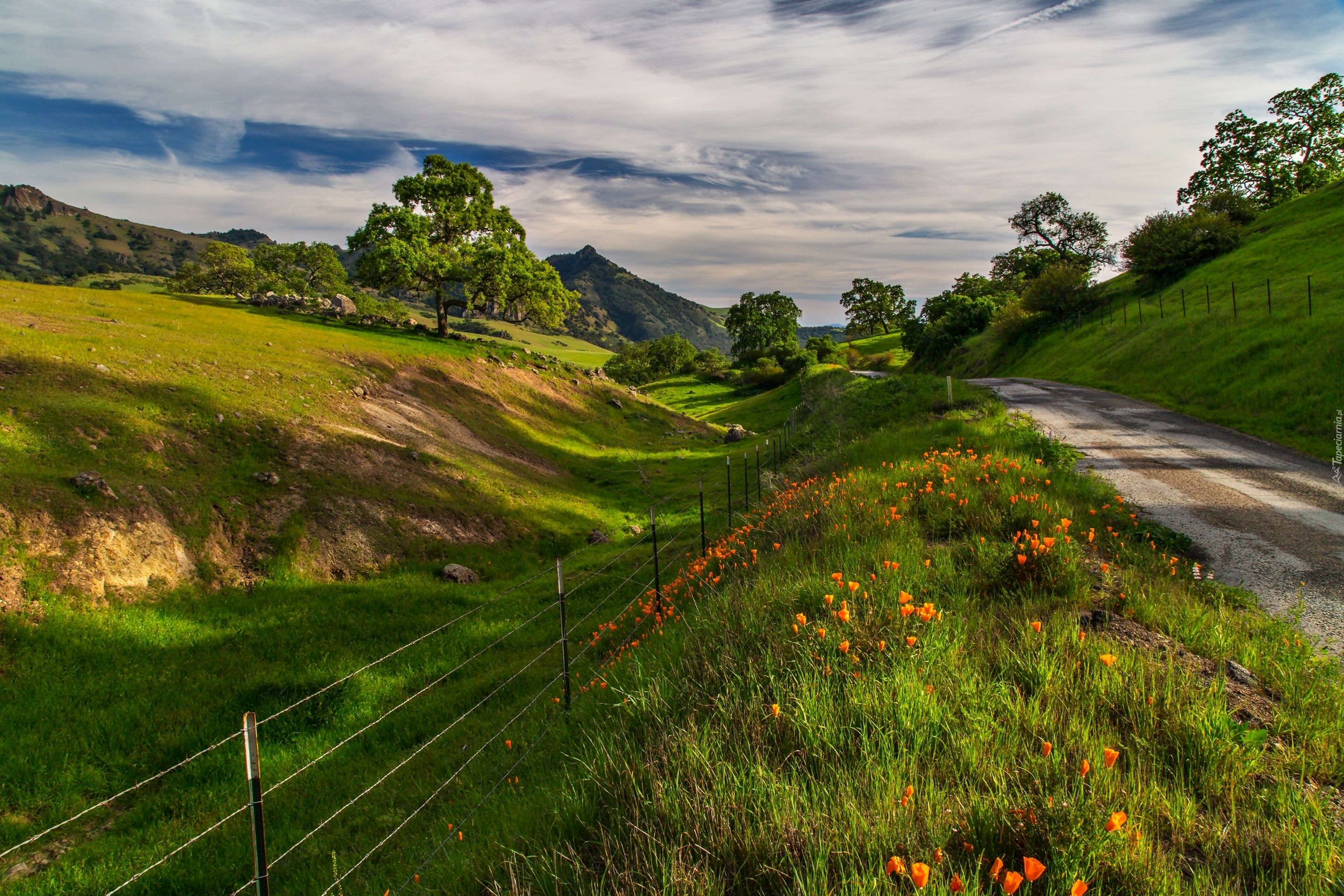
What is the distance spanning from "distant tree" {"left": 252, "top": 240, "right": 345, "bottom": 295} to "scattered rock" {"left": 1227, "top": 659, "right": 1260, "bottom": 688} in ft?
287

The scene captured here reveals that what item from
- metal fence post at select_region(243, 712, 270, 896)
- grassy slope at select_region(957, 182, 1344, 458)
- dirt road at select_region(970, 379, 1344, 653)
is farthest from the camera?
grassy slope at select_region(957, 182, 1344, 458)

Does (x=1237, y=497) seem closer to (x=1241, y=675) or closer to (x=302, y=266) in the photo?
(x=1241, y=675)

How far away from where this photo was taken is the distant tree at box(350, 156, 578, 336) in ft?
108

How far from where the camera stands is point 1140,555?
6.48 meters

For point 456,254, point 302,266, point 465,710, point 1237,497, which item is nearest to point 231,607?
point 465,710

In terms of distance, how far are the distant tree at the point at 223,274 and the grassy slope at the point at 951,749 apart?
81.0 metres

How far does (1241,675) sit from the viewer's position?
4113mm

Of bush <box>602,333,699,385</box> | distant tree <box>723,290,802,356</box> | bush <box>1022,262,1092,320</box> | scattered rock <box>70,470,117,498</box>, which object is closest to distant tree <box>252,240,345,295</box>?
bush <box>602,333,699,385</box>

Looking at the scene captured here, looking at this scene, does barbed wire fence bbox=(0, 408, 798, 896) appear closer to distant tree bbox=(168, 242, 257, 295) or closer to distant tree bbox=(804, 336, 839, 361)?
distant tree bbox=(804, 336, 839, 361)

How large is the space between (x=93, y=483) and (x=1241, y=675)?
15.6m

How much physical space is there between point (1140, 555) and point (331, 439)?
56.1ft

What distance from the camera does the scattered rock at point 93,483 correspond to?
34.0ft

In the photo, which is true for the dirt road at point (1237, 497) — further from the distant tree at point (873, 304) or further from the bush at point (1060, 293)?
the distant tree at point (873, 304)

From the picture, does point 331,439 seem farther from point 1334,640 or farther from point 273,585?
point 1334,640
